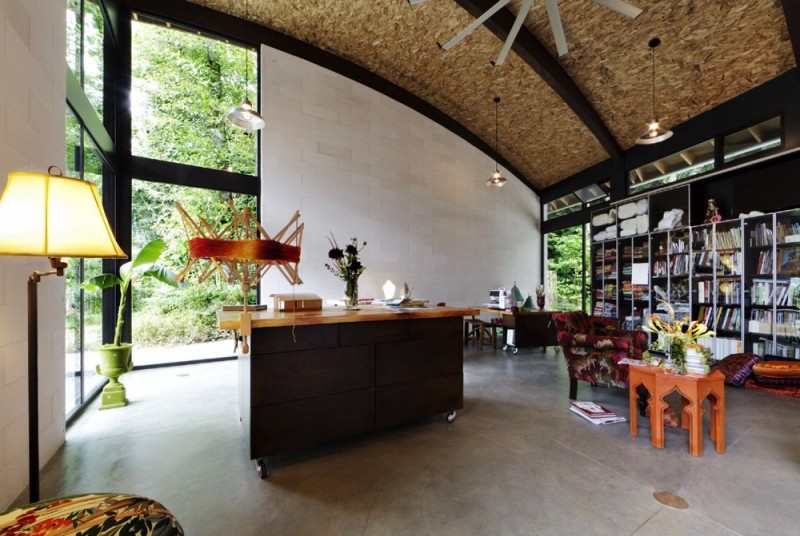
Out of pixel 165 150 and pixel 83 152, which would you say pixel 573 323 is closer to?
pixel 83 152

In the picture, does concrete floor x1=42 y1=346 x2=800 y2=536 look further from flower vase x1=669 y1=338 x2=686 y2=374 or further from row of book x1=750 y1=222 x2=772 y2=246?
row of book x1=750 y1=222 x2=772 y2=246

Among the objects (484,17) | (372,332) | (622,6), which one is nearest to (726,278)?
(622,6)

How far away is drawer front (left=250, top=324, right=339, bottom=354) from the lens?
196cm

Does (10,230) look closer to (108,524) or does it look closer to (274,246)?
(274,246)

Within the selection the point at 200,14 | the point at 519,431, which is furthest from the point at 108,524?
the point at 200,14

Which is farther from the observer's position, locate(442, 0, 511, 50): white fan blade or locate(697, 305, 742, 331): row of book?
locate(697, 305, 742, 331): row of book

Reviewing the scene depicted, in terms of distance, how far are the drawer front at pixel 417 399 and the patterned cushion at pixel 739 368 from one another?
3488mm

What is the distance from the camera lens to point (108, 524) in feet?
3.13

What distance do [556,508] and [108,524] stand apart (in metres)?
1.92

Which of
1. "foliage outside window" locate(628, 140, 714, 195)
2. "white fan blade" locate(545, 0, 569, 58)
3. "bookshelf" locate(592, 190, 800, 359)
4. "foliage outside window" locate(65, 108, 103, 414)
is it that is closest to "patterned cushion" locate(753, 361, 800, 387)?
"bookshelf" locate(592, 190, 800, 359)

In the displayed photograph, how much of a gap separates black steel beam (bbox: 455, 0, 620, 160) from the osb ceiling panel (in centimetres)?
12

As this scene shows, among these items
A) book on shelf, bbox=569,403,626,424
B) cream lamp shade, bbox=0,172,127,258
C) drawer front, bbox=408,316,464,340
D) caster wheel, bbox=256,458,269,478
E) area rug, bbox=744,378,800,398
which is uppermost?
cream lamp shade, bbox=0,172,127,258

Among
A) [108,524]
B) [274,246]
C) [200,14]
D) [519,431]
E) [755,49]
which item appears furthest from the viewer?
[200,14]

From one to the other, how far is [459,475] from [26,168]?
3117mm
